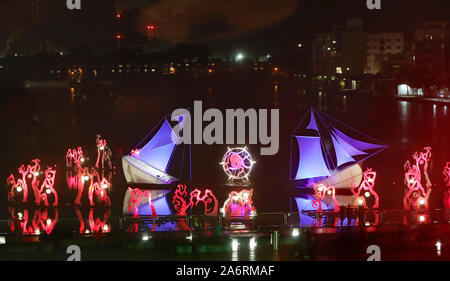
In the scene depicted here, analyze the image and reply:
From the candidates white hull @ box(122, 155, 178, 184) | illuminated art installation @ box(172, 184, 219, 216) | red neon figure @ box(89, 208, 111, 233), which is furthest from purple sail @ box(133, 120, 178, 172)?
red neon figure @ box(89, 208, 111, 233)

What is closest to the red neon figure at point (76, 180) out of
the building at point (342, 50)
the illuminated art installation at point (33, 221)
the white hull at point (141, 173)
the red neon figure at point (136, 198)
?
the white hull at point (141, 173)

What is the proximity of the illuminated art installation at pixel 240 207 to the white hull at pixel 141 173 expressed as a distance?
22.2 feet

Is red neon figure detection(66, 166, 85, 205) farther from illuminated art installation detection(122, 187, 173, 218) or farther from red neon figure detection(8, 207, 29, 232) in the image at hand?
red neon figure detection(8, 207, 29, 232)

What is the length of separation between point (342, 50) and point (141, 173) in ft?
168

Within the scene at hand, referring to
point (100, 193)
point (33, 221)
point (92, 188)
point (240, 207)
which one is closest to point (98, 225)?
point (33, 221)

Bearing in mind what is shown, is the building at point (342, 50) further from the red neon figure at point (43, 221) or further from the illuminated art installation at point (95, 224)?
the red neon figure at point (43, 221)

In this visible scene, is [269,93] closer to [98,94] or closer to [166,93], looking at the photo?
[166,93]

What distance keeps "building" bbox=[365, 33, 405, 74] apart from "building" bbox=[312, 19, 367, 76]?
1.87m

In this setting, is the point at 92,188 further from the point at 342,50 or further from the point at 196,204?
the point at 342,50

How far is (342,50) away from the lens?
250 feet

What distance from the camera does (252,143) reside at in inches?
1945
